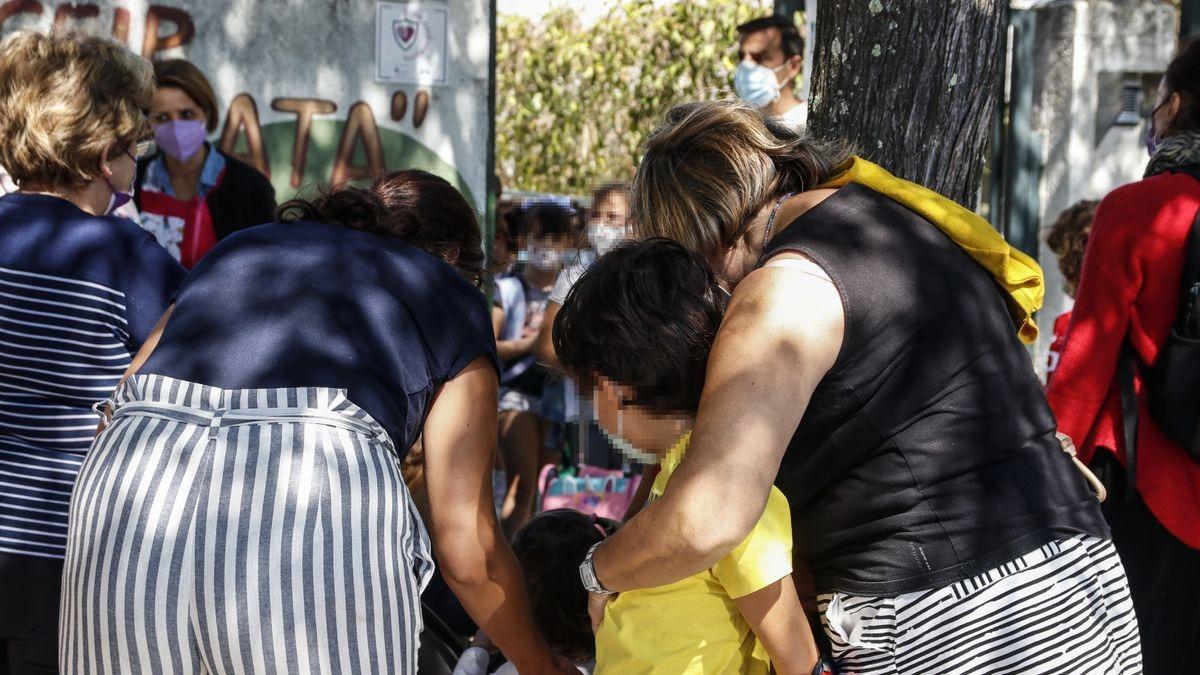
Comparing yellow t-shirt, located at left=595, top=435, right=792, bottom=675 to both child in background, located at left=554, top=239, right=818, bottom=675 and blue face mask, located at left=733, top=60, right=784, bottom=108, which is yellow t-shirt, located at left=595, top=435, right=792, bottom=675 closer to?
child in background, located at left=554, top=239, right=818, bottom=675

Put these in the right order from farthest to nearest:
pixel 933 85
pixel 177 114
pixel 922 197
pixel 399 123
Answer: pixel 399 123, pixel 177 114, pixel 933 85, pixel 922 197

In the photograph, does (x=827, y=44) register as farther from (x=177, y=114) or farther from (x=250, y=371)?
(x=177, y=114)

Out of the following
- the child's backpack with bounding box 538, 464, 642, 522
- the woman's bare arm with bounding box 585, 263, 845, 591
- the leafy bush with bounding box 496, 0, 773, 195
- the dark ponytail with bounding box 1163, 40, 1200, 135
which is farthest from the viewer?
the leafy bush with bounding box 496, 0, 773, 195

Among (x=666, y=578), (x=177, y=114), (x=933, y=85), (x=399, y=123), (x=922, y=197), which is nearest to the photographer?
(x=666, y=578)

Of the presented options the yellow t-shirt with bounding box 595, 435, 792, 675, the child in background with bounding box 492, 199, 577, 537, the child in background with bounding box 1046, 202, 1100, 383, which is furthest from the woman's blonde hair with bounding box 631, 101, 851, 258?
the child in background with bounding box 492, 199, 577, 537

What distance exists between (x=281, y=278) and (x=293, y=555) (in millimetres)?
475

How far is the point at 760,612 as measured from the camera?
2.01m

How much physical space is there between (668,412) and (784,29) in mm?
3477

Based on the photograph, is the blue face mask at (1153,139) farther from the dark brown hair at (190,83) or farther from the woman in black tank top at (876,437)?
the dark brown hair at (190,83)

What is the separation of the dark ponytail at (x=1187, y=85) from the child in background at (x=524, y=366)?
3067mm

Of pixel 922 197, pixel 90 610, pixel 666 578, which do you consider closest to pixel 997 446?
pixel 922 197

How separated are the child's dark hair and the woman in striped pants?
1.12 ft

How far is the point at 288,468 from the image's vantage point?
1.94m

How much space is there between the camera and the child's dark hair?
8.48 ft
